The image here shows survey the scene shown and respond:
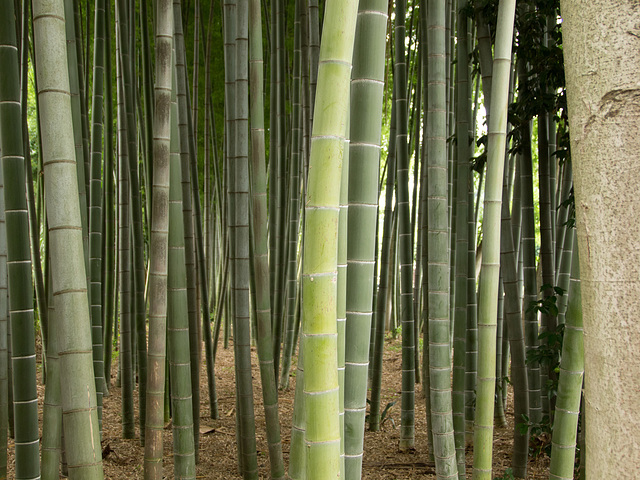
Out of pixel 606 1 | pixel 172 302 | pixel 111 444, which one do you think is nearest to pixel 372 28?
pixel 606 1

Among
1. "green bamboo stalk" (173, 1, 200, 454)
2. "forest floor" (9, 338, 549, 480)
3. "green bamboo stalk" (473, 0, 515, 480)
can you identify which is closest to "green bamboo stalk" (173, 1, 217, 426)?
"green bamboo stalk" (173, 1, 200, 454)

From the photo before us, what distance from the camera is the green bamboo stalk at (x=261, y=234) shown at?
232cm

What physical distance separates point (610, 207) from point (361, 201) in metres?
0.60

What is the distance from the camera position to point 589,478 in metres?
0.66

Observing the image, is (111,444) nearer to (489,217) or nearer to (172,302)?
(172,302)

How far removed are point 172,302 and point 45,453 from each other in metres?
0.63

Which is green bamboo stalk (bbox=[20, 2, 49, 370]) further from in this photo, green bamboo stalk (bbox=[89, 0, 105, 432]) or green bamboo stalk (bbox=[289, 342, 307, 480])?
green bamboo stalk (bbox=[289, 342, 307, 480])

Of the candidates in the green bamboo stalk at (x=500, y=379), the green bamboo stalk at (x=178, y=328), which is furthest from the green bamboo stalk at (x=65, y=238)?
the green bamboo stalk at (x=500, y=379)

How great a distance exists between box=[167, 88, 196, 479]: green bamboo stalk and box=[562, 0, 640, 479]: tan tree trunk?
1696 mm

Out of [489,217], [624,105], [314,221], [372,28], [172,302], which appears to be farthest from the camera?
[172,302]

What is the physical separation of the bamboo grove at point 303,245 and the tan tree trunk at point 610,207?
351 mm

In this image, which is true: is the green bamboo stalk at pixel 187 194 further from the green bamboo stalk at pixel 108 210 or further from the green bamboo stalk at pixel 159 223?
the green bamboo stalk at pixel 159 223

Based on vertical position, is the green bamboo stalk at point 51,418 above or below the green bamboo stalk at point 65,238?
below

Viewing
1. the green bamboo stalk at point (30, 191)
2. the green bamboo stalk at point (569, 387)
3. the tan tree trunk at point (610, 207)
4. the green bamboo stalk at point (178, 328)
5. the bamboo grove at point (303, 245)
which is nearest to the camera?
the tan tree trunk at point (610, 207)
